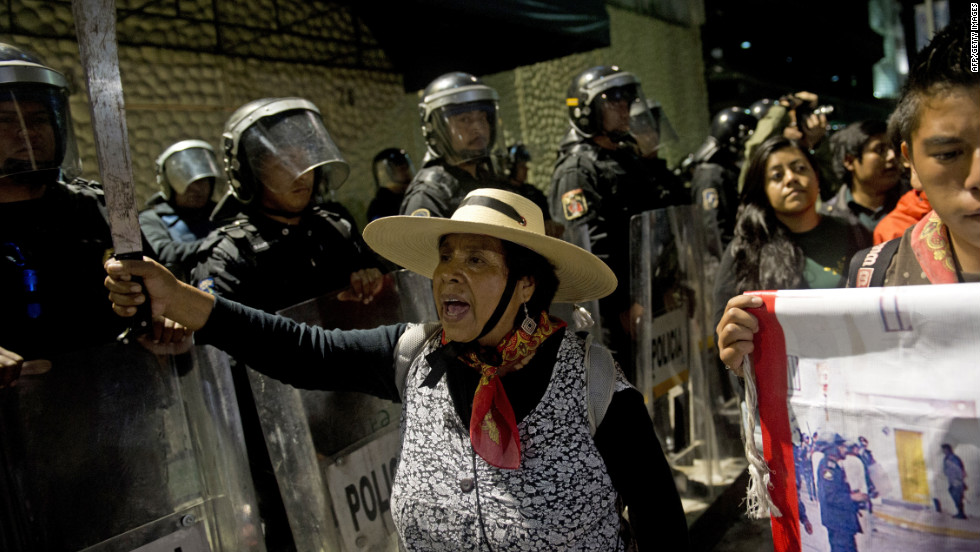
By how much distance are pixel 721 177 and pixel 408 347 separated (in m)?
4.53

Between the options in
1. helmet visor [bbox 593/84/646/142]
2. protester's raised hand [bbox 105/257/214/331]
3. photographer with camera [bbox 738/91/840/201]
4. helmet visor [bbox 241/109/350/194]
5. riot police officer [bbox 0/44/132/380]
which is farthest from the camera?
photographer with camera [bbox 738/91/840/201]

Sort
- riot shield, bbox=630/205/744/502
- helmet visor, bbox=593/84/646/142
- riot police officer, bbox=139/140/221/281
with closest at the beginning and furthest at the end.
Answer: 1. riot shield, bbox=630/205/744/502
2. helmet visor, bbox=593/84/646/142
3. riot police officer, bbox=139/140/221/281

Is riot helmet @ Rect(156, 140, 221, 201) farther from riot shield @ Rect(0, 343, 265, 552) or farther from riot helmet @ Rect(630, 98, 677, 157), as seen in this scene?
riot helmet @ Rect(630, 98, 677, 157)

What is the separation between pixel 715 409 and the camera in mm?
4551

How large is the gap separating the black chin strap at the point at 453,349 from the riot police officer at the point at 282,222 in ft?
3.20

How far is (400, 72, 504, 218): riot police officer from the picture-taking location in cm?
404

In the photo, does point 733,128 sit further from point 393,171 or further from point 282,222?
point 282,222

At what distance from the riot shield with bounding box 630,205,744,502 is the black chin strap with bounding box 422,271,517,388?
2.01 metres

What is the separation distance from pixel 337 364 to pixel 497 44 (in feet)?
17.1

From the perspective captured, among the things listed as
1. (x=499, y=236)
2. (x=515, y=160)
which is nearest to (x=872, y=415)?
(x=499, y=236)

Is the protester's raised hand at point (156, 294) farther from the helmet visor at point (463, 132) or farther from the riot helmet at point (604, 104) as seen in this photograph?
the riot helmet at point (604, 104)

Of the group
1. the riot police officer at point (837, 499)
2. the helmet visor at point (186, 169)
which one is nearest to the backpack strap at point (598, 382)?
the riot police officer at point (837, 499)

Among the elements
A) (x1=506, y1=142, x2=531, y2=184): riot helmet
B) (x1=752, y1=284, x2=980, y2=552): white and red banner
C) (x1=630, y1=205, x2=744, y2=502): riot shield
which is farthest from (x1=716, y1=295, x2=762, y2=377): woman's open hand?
(x1=506, y1=142, x2=531, y2=184): riot helmet

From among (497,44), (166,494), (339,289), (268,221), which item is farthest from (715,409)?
(497,44)
